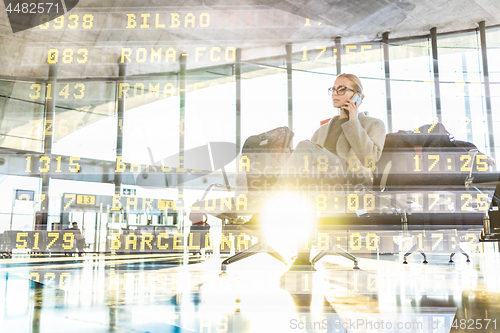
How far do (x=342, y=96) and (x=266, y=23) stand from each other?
587cm

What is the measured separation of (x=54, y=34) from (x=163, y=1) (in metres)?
2.81

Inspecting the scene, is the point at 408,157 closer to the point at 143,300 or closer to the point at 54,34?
the point at 143,300

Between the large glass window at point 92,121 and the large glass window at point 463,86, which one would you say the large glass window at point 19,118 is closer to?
the large glass window at point 92,121

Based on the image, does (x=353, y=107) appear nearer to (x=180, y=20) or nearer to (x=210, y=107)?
(x=180, y=20)

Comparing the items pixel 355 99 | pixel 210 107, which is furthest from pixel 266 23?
pixel 355 99

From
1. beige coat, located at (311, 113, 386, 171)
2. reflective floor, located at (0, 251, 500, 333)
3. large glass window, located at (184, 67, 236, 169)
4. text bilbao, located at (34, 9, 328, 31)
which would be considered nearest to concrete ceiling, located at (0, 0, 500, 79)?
text bilbao, located at (34, 9, 328, 31)

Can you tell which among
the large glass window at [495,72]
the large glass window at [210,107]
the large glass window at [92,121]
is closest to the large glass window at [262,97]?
the large glass window at [210,107]

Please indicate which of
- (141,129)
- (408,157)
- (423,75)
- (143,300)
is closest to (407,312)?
(143,300)

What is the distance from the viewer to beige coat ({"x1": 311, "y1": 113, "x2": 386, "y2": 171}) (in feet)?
6.32

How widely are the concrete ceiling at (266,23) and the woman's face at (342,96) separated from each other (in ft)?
15.3

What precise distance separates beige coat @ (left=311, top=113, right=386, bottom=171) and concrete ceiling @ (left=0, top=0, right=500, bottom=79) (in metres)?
4.92

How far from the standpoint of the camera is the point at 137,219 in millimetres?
7836

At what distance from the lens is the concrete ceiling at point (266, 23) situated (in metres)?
6.70

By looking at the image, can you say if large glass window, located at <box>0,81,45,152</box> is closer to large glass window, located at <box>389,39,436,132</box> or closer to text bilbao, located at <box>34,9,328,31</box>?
text bilbao, located at <box>34,9,328,31</box>
